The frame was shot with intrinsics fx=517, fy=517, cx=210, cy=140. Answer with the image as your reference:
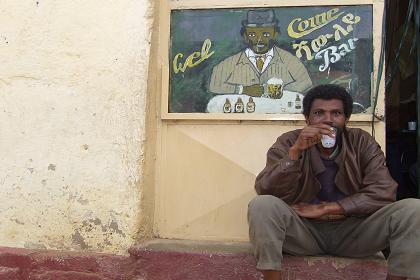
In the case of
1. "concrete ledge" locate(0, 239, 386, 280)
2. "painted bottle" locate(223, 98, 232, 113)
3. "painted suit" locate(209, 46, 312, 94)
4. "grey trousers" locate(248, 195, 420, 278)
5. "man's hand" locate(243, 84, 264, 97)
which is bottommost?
"concrete ledge" locate(0, 239, 386, 280)

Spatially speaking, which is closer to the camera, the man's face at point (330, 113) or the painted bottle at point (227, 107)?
the man's face at point (330, 113)

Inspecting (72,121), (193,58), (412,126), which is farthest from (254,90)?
(412,126)

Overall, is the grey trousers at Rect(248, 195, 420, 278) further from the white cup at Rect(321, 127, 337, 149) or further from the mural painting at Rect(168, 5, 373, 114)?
the mural painting at Rect(168, 5, 373, 114)

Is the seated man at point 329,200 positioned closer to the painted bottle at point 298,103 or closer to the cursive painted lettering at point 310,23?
the painted bottle at point 298,103

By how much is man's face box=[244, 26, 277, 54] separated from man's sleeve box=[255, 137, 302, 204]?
84 centimetres

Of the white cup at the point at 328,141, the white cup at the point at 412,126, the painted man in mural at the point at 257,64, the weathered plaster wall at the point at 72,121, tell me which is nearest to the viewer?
the white cup at the point at 328,141

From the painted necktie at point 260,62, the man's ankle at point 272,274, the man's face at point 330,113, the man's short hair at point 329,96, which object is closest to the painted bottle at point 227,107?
the painted necktie at point 260,62

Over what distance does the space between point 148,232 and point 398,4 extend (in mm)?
2805

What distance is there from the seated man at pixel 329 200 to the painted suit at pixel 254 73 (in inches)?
11.4

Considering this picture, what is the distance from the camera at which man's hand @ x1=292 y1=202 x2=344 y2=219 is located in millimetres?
2750

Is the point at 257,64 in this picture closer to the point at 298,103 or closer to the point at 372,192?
the point at 298,103

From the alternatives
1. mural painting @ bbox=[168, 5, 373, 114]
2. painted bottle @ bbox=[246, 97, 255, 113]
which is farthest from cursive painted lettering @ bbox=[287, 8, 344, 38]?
painted bottle @ bbox=[246, 97, 255, 113]

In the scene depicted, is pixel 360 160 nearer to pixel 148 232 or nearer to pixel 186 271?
pixel 186 271

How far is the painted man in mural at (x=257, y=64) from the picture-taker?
3391 mm
